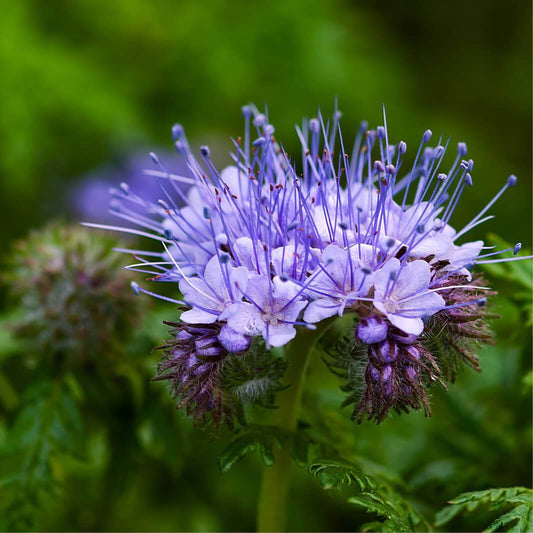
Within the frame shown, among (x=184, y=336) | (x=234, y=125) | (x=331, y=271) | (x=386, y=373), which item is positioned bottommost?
(x=386, y=373)

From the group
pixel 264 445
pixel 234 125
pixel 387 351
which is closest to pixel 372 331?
pixel 387 351

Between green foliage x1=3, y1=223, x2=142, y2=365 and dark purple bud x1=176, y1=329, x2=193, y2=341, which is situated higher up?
green foliage x1=3, y1=223, x2=142, y2=365

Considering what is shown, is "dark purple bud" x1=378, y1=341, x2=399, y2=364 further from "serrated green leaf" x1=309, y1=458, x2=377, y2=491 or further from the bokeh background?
the bokeh background

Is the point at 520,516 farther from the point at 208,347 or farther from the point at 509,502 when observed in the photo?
the point at 208,347

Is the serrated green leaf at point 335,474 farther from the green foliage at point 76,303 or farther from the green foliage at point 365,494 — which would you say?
the green foliage at point 76,303

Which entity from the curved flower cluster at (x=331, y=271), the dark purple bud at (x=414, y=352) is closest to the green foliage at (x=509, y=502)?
the curved flower cluster at (x=331, y=271)

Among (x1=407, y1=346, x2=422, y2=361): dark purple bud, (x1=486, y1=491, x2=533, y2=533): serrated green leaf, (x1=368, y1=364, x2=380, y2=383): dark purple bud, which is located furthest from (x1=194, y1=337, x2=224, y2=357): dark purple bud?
(x1=486, y1=491, x2=533, y2=533): serrated green leaf

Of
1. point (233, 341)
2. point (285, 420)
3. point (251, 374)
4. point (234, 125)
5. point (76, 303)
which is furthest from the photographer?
point (234, 125)
